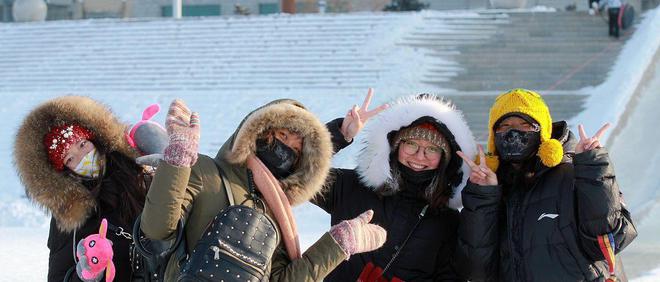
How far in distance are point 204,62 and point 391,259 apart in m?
15.9

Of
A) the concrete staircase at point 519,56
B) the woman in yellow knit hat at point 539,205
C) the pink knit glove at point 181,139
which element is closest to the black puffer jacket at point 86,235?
the pink knit glove at point 181,139

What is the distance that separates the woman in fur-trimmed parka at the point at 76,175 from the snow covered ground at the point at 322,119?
1.34 metres

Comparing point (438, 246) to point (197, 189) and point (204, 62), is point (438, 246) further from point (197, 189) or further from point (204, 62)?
point (204, 62)

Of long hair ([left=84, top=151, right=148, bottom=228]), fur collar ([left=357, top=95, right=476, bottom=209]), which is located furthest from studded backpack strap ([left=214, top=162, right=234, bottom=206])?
fur collar ([left=357, top=95, right=476, bottom=209])

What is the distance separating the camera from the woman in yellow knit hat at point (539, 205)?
11.8ft

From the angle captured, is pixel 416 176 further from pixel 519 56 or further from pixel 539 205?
pixel 519 56

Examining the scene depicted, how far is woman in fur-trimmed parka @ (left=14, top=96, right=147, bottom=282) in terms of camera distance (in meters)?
3.78

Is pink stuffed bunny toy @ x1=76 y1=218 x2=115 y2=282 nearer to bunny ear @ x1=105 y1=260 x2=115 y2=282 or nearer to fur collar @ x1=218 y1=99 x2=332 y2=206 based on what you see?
bunny ear @ x1=105 y1=260 x2=115 y2=282

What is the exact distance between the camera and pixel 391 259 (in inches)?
157

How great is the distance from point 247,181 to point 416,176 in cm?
98

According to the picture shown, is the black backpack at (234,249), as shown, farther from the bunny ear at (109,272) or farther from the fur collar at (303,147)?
the bunny ear at (109,272)

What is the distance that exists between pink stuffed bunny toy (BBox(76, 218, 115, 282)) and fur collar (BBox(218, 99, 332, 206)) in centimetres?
58

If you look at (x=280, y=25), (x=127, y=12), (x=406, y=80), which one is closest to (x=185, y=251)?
(x=406, y=80)

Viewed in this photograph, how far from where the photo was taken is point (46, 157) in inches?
151
